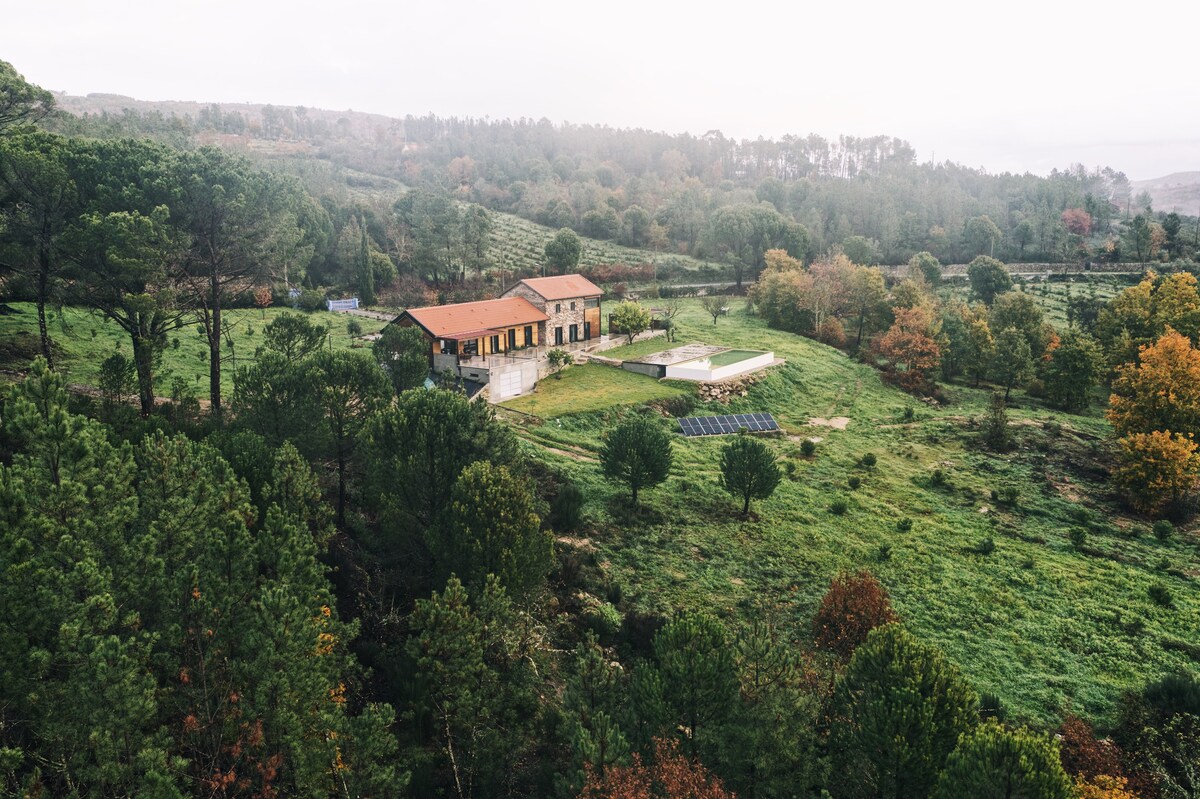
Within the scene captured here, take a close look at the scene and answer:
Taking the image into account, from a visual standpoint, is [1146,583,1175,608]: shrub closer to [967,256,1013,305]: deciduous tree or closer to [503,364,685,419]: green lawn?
[503,364,685,419]: green lawn

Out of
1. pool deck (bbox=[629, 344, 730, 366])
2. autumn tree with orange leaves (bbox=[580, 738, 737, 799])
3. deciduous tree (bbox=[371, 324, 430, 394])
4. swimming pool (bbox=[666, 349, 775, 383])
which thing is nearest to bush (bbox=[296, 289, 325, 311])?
deciduous tree (bbox=[371, 324, 430, 394])

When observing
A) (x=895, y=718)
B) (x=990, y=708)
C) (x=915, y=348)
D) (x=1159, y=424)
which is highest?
(x=915, y=348)

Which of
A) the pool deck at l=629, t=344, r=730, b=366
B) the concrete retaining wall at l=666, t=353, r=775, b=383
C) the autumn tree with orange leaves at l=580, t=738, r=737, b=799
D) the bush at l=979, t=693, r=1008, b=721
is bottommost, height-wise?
the bush at l=979, t=693, r=1008, b=721

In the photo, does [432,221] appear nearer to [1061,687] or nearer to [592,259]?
[592,259]

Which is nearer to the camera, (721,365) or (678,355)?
(721,365)

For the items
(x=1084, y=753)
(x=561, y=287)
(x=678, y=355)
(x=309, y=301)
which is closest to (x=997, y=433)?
(x=678, y=355)

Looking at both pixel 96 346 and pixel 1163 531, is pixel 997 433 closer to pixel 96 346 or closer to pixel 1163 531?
pixel 1163 531

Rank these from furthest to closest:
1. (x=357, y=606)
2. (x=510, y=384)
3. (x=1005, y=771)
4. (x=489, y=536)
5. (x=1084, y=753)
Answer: (x=510, y=384) < (x=357, y=606) < (x=489, y=536) < (x=1084, y=753) < (x=1005, y=771)
